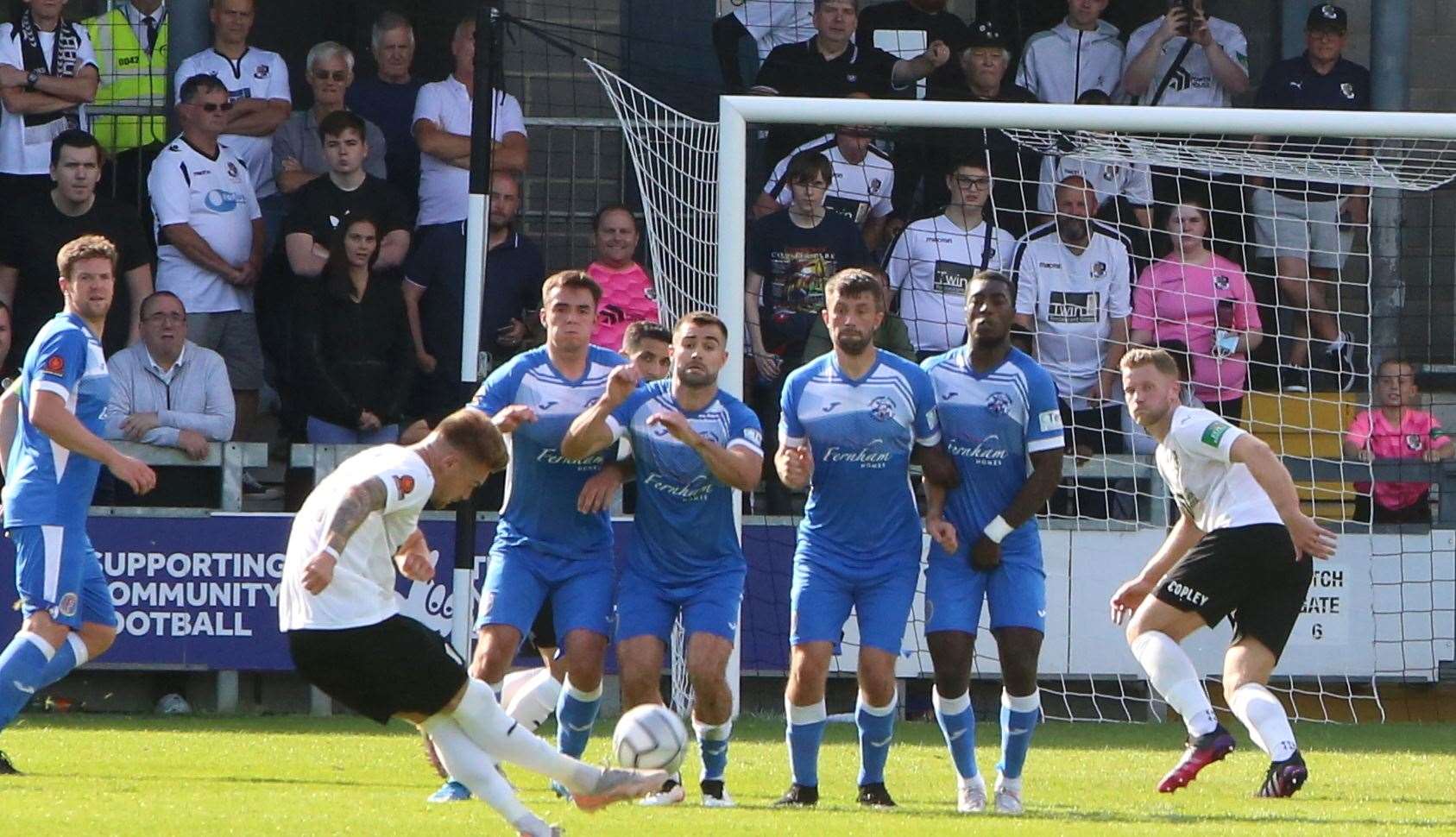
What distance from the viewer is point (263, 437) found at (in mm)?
13523

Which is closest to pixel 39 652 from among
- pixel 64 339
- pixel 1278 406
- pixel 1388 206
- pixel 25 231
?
pixel 64 339

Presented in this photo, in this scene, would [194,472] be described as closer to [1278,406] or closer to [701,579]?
[701,579]

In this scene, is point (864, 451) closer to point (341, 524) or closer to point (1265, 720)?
point (1265, 720)

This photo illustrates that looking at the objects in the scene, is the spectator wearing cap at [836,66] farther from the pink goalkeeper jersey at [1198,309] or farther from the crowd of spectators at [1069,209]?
the pink goalkeeper jersey at [1198,309]

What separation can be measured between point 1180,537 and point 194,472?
599 centimetres

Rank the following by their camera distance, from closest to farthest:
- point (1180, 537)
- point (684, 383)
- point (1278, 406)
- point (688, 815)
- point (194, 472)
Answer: point (688, 815) → point (684, 383) → point (1180, 537) → point (194, 472) → point (1278, 406)

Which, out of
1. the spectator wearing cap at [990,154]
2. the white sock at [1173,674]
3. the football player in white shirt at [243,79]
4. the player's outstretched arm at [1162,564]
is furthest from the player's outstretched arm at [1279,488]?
the football player in white shirt at [243,79]

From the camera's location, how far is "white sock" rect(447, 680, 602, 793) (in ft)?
22.0

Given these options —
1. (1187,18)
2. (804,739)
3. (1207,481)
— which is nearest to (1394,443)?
(1187,18)

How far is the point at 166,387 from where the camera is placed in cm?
1220

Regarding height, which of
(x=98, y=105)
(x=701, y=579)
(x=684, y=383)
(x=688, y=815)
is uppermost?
(x=98, y=105)

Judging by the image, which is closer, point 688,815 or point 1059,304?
point 688,815

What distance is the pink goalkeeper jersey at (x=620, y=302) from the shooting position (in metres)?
12.4

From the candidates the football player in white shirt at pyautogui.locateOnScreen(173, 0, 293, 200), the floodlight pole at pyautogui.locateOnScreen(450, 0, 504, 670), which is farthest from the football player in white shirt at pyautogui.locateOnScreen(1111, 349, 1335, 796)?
the football player in white shirt at pyautogui.locateOnScreen(173, 0, 293, 200)
